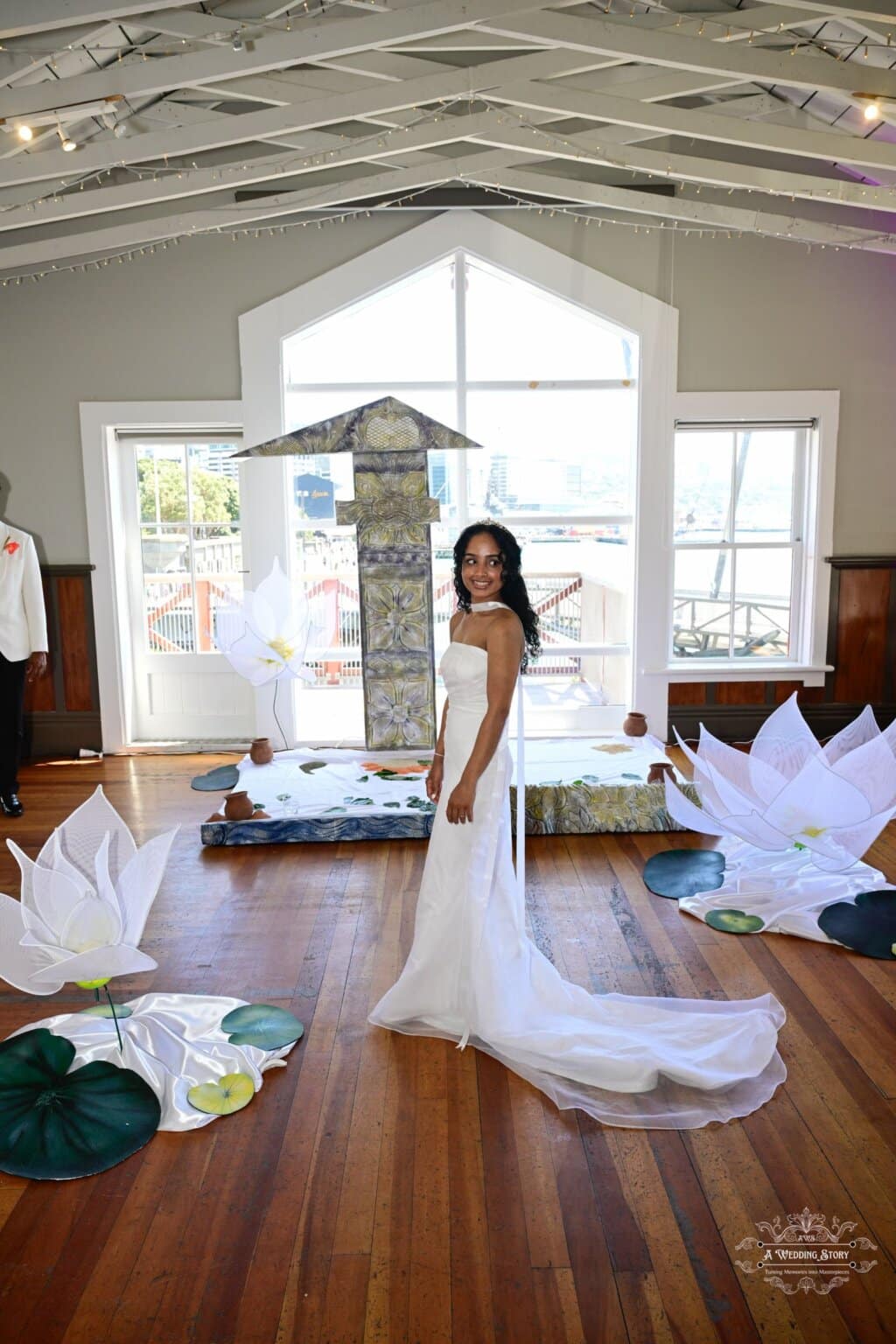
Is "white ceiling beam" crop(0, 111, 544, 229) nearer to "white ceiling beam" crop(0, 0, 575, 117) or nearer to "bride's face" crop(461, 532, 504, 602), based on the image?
"white ceiling beam" crop(0, 0, 575, 117)

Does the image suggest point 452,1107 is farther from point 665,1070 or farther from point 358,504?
point 358,504

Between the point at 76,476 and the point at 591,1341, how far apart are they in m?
5.56

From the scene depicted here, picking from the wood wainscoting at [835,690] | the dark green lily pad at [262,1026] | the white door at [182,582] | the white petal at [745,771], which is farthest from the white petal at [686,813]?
the white door at [182,582]

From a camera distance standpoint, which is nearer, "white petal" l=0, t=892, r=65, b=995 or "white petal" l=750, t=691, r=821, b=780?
"white petal" l=0, t=892, r=65, b=995

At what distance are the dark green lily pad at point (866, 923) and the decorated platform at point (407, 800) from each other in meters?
1.11

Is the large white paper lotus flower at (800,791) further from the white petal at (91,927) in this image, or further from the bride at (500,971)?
the white petal at (91,927)

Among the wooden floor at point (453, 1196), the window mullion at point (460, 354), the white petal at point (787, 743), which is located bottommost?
the wooden floor at point (453, 1196)

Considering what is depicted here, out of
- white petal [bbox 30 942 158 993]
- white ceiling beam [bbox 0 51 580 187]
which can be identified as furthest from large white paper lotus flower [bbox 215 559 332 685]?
white petal [bbox 30 942 158 993]

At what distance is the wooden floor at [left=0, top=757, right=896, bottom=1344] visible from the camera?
2.07m

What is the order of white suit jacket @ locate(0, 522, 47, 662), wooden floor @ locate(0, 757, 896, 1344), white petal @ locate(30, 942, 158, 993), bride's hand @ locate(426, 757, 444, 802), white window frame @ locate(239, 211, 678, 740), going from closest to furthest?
wooden floor @ locate(0, 757, 896, 1344)
white petal @ locate(30, 942, 158, 993)
bride's hand @ locate(426, 757, 444, 802)
white suit jacket @ locate(0, 522, 47, 662)
white window frame @ locate(239, 211, 678, 740)

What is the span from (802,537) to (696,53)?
3352mm

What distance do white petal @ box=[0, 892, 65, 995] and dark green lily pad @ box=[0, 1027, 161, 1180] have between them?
250 millimetres

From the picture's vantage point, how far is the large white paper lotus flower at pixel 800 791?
3832mm

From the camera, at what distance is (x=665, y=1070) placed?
279 centimetres
